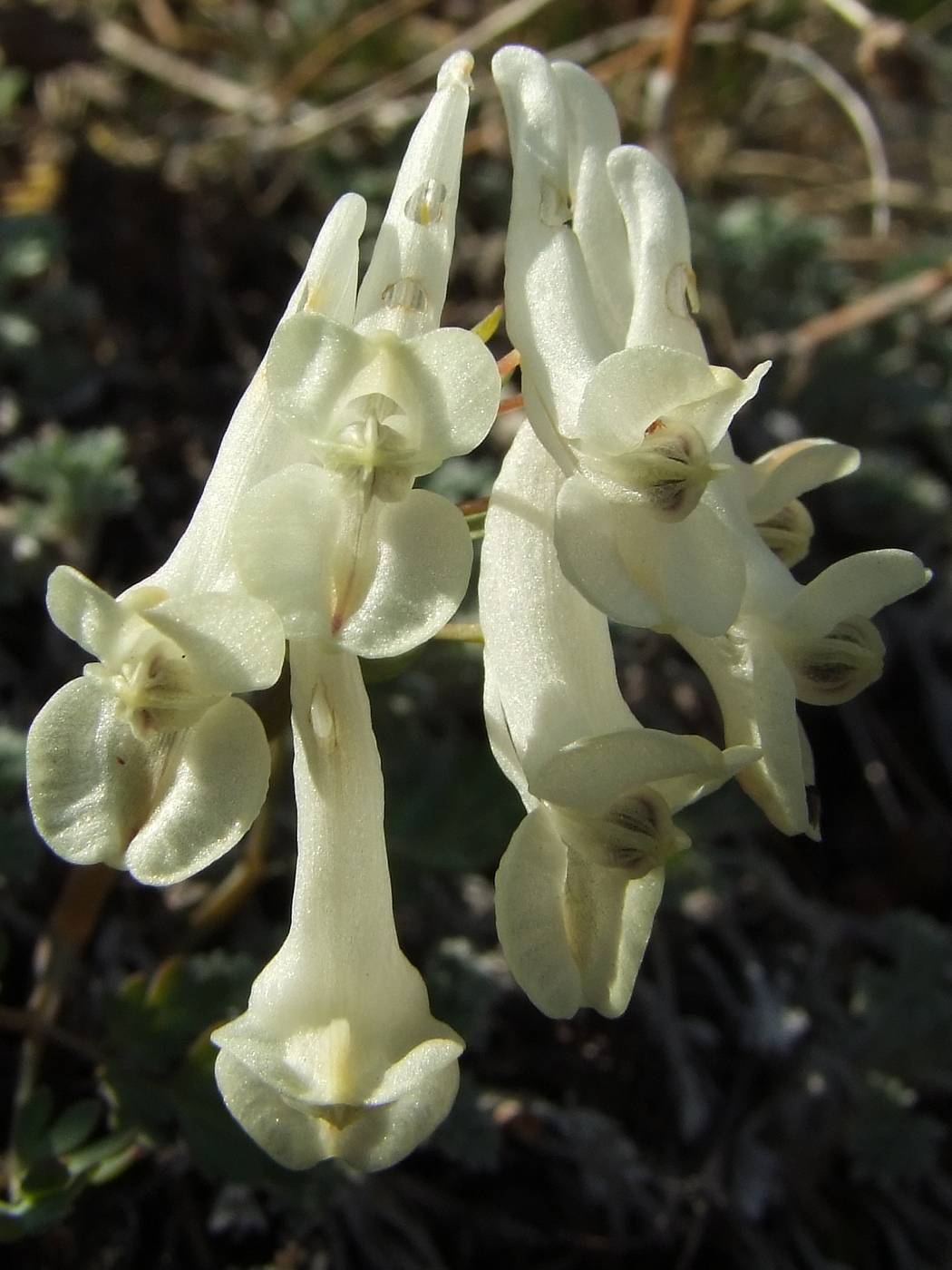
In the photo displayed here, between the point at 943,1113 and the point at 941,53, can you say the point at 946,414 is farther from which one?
the point at 943,1113

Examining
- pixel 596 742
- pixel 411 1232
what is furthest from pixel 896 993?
pixel 596 742

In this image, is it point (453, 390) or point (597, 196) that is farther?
point (597, 196)

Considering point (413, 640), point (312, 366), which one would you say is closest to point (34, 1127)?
point (413, 640)

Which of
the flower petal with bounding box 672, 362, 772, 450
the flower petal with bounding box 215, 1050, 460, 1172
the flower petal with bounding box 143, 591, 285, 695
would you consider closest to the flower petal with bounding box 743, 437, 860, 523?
the flower petal with bounding box 672, 362, 772, 450

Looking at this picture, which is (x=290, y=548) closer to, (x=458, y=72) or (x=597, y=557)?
(x=597, y=557)

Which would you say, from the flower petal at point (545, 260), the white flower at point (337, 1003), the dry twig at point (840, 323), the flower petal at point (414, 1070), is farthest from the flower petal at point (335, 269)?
the dry twig at point (840, 323)

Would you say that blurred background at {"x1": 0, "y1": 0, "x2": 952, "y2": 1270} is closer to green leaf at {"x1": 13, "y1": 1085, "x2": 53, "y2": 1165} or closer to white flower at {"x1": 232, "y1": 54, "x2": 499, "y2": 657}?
green leaf at {"x1": 13, "y1": 1085, "x2": 53, "y2": 1165}
